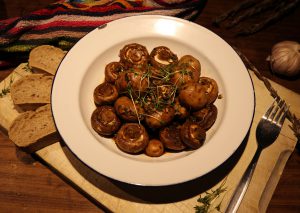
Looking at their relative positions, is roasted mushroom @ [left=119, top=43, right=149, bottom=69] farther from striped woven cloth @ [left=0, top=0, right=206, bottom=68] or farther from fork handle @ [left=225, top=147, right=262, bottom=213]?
fork handle @ [left=225, top=147, right=262, bottom=213]

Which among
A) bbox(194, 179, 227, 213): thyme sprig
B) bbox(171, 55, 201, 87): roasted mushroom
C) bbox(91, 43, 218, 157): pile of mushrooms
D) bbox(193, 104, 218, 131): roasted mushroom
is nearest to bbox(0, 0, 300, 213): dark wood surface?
bbox(194, 179, 227, 213): thyme sprig

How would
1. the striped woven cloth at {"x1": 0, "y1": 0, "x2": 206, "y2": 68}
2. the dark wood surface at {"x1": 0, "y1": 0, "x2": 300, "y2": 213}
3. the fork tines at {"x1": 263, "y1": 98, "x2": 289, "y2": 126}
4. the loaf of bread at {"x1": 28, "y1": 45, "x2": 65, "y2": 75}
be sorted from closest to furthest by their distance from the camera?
1. the dark wood surface at {"x1": 0, "y1": 0, "x2": 300, "y2": 213}
2. the fork tines at {"x1": 263, "y1": 98, "x2": 289, "y2": 126}
3. the loaf of bread at {"x1": 28, "y1": 45, "x2": 65, "y2": 75}
4. the striped woven cloth at {"x1": 0, "y1": 0, "x2": 206, "y2": 68}

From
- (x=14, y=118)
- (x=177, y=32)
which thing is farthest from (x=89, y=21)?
(x=14, y=118)

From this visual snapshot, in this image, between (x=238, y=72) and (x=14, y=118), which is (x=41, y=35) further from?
(x=238, y=72)

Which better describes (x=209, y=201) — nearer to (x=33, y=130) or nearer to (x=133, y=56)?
(x=133, y=56)

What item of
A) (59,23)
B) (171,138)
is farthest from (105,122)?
(59,23)

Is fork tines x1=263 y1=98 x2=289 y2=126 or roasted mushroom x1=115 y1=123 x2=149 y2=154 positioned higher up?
fork tines x1=263 y1=98 x2=289 y2=126
